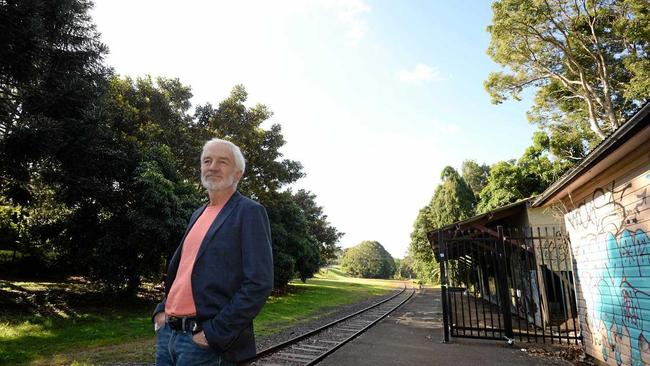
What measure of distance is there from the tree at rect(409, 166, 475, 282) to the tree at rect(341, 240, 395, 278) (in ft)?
119

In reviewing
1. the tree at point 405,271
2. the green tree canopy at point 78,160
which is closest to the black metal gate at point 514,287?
the green tree canopy at point 78,160

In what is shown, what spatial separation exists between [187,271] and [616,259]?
683 cm

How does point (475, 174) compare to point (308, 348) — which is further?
point (475, 174)

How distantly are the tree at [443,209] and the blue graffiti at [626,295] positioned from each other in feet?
99.0

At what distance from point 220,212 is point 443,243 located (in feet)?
29.0

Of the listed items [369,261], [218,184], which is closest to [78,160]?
[218,184]

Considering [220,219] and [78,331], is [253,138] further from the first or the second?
[220,219]

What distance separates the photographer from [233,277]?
2006mm

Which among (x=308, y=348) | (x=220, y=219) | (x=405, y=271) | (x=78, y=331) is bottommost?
(x=78, y=331)

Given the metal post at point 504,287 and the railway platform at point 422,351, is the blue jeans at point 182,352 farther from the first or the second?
the metal post at point 504,287

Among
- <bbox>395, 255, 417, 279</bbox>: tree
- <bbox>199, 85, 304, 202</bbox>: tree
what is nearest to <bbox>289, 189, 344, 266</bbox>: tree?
<bbox>199, 85, 304, 202</bbox>: tree

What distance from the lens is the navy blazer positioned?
1.84 meters

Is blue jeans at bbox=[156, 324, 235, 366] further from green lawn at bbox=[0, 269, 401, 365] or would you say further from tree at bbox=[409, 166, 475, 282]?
tree at bbox=[409, 166, 475, 282]

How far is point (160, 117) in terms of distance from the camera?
2281 centimetres
